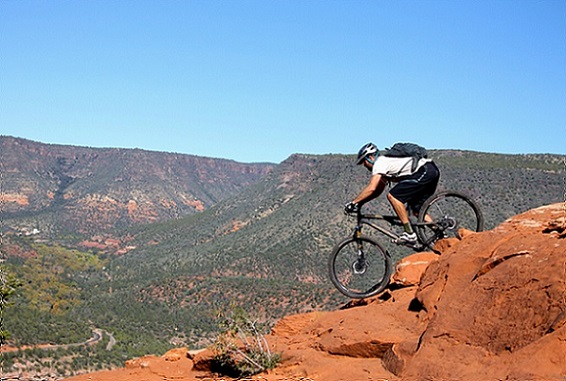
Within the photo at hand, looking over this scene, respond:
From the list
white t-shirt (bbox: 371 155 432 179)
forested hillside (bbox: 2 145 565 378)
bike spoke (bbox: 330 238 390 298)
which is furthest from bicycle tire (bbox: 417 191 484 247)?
forested hillside (bbox: 2 145 565 378)

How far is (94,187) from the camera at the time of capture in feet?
422

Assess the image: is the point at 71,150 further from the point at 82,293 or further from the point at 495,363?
the point at 495,363

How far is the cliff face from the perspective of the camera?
548 cm

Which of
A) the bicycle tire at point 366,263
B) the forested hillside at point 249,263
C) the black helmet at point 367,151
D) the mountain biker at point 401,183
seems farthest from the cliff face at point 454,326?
the forested hillside at point 249,263

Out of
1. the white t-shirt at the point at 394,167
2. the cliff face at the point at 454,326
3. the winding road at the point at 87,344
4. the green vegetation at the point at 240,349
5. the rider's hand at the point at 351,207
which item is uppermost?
the white t-shirt at the point at 394,167

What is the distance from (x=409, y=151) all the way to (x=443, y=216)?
1.15 metres

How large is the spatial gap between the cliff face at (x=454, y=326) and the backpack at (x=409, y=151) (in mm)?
1294

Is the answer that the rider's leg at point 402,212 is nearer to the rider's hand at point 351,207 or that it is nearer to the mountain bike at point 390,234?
Answer: the mountain bike at point 390,234

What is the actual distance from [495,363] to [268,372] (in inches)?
122

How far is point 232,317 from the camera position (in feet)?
29.1

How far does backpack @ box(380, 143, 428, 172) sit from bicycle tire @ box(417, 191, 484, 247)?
2.01ft

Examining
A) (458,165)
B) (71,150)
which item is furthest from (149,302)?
(71,150)

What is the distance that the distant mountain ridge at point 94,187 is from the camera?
4500 inches

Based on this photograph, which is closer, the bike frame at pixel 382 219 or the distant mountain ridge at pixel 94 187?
the bike frame at pixel 382 219
